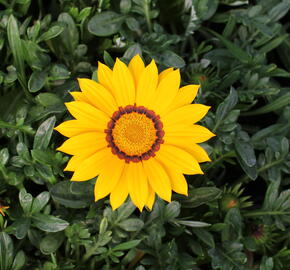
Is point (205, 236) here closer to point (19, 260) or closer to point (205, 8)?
point (19, 260)

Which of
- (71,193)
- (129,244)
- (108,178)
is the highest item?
(108,178)

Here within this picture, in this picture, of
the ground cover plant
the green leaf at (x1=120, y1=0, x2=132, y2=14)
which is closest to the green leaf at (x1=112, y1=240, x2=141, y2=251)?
the ground cover plant

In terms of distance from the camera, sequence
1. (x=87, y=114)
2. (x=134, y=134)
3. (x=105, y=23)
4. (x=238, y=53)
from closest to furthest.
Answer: (x=87, y=114) → (x=134, y=134) → (x=105, y=23) → (x=238, y=53)

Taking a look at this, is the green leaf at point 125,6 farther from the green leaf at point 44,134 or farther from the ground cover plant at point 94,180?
the green leaf at point 44,134

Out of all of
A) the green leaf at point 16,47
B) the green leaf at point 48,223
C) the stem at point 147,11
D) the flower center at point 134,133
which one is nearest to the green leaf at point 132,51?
the stem at point 147,11

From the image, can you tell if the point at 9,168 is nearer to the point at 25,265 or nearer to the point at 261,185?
the point at 25,265

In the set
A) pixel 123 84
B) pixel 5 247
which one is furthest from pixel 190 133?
pixel 5 247

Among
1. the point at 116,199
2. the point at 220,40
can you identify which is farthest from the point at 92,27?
the point at 116,199
